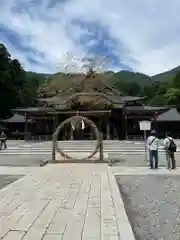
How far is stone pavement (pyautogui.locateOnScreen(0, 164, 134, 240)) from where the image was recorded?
5.01 m

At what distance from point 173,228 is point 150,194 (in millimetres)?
3289

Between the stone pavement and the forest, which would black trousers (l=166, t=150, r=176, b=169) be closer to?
the stone pavement

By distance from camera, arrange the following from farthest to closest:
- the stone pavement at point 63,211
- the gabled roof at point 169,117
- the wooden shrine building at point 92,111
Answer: the gabled roof at point 169,117
the wooden shrine building at point 92,111
the stone pavement at point 63,211

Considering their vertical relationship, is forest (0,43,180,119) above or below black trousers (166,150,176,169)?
above

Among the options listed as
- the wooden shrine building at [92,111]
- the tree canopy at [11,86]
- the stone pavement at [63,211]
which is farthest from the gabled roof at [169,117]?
the stone pavement at [63,211]

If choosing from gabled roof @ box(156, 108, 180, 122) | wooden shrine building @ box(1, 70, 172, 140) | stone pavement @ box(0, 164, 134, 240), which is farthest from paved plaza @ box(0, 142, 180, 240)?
gabled roof @ box(156, 108, 180, 122)

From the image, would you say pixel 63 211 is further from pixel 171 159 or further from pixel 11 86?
pixel 11 86

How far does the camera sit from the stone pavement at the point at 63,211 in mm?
5012

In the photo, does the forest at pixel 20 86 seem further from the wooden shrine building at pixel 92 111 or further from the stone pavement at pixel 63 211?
the stone pavement at pixel 63 211

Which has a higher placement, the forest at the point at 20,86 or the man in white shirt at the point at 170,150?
the forest at the point at 20,86

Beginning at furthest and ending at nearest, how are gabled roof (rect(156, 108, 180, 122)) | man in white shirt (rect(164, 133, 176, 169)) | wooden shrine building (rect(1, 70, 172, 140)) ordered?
1. gabled roof (rect(156, 108, 180, 122))
2. wooden shrine building (rect(1, 70, 172, 140))
3. man in white shirt (rect(164, 133, 176, 169))

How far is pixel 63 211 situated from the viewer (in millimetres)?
6492

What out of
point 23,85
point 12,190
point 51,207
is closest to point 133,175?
Answer: point 12,190

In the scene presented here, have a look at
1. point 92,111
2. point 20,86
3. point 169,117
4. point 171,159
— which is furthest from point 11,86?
point 171,159
